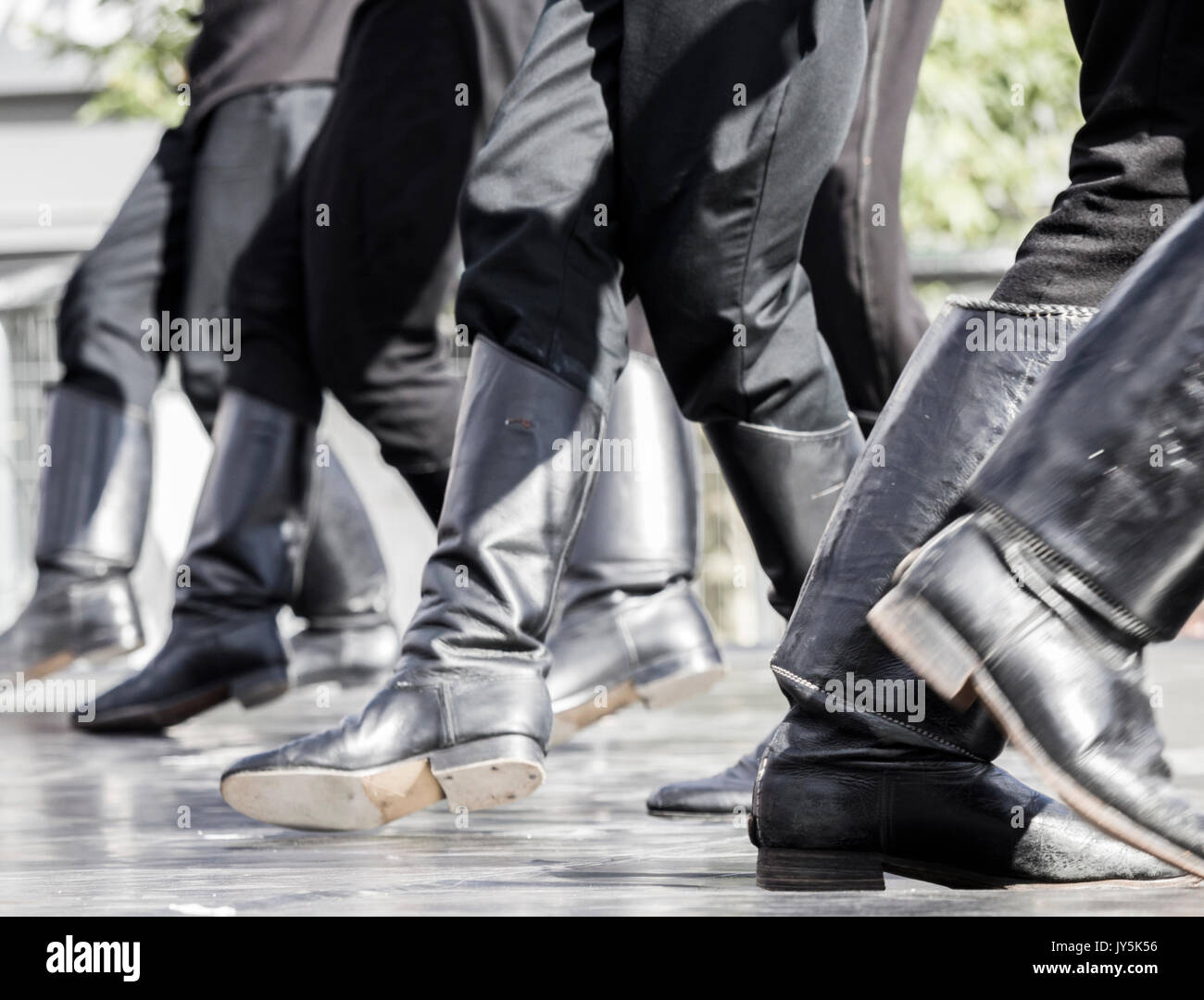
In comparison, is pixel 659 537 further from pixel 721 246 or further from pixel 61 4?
pixel 61 4

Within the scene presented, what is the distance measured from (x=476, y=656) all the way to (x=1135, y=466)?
82cm

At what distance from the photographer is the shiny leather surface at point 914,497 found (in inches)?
60.2

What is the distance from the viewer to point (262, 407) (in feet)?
10.6

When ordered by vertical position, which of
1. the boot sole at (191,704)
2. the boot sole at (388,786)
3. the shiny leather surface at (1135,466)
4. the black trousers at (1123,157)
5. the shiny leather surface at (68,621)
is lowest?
the boot sole at (191,704)

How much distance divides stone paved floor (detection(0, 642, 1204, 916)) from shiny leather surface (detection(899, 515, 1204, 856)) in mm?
107

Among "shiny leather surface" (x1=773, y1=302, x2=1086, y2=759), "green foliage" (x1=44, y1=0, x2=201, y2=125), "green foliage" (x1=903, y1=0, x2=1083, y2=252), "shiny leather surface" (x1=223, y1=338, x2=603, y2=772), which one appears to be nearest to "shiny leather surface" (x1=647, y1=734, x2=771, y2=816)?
"shiny leather surface" (x1=223, y1=338, x2=603, y2=772)

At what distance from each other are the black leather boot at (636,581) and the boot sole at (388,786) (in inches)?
24.9

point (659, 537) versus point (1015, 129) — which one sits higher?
point (1015, 129)

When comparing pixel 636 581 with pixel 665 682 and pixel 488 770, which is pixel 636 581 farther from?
pixel 488 770

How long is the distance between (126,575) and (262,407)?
2.08 feet

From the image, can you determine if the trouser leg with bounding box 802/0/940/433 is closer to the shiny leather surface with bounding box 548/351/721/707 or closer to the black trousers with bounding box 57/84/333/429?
the shiny leather surface with bounding box 548/351/721/707

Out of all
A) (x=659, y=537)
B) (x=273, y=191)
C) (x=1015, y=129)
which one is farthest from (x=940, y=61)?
(x=659, y=537)

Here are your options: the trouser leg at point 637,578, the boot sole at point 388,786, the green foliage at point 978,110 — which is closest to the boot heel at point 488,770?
the boot sole at point 388,786

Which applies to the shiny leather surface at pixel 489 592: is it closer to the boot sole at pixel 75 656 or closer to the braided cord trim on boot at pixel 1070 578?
the braided cord trim on boot at pixel 1070 578
